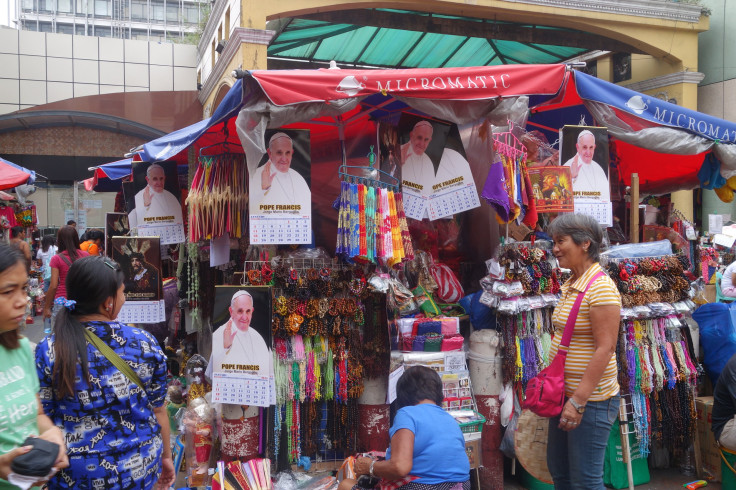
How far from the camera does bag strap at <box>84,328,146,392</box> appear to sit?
2.18 metres

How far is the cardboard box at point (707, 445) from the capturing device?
14.1ft

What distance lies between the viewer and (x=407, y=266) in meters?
4.43

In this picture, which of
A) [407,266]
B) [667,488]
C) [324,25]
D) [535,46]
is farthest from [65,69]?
[667,488]

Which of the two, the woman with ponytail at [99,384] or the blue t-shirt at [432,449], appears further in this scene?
the blue t-shirt at [432,449]

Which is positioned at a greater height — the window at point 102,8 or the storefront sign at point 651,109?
the window at point 102,8

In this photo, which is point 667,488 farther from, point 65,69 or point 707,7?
point 65,69

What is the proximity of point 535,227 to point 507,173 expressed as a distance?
0.70 metres

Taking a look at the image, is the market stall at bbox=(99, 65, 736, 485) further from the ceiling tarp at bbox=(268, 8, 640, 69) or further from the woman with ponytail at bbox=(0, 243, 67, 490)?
the ceiling tarp at bbox=(268, 8, 640, 69)

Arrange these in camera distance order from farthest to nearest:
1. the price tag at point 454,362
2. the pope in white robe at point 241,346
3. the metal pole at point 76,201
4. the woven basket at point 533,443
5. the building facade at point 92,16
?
the building facade at point 92,16 → the metal pole at point 76,201 → the price tag at point 454,362 → the pope in white robe at point 241,346 → the woven basket at point 533,443

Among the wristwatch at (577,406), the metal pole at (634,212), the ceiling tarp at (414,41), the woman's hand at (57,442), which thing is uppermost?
the ceiling tarp at (414,41)

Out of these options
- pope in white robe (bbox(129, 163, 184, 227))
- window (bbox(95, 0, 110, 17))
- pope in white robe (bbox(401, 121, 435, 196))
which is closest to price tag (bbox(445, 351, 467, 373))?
pope in white robe (bbox(401, 121, 435, 196))

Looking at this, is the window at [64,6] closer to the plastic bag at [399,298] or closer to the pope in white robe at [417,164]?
the pope in white robe at [417,164]

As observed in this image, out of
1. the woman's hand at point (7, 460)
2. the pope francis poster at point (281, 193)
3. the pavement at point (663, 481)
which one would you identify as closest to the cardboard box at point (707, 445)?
the pavement at point (663, 481)

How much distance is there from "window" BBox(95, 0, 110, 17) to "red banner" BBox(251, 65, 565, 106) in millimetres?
45145
